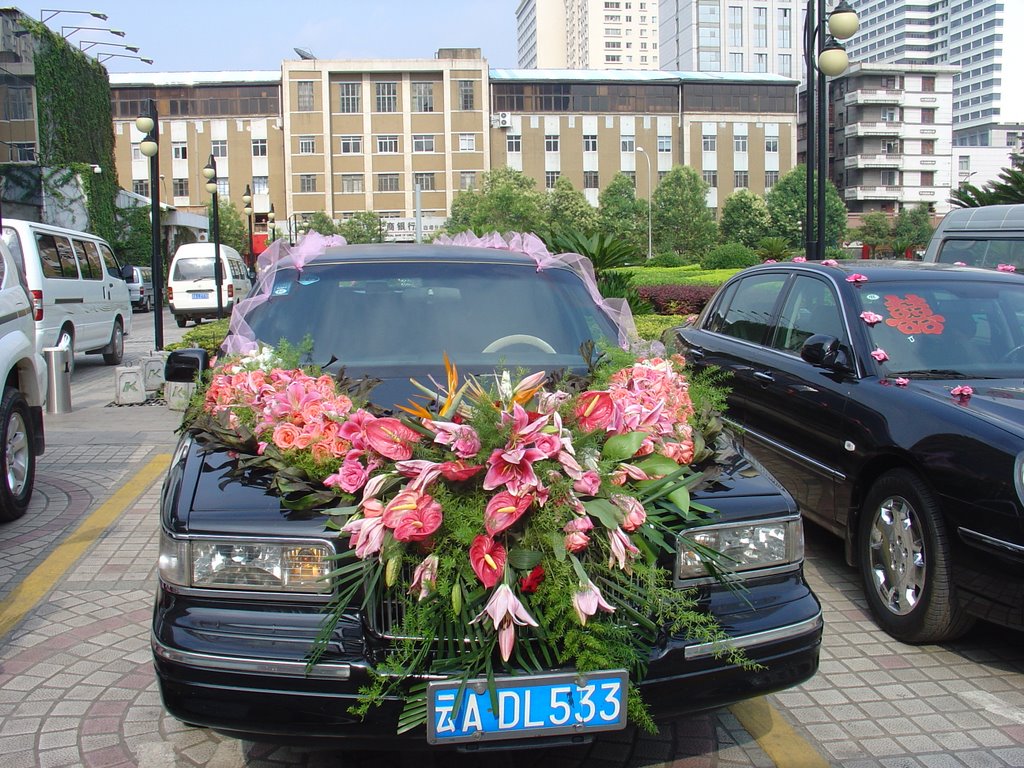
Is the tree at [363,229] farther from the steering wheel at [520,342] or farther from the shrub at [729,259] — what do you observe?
the steering wheel at [520,342]

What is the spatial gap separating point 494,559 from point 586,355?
138cm

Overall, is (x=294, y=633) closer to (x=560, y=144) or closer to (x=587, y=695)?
(x=587, y=695)

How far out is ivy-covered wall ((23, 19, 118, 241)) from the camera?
39.0 metres

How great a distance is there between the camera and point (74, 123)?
135 ft

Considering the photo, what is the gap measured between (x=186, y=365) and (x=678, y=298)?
13.5m

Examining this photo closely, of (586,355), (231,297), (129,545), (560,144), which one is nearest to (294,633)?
(586,355)

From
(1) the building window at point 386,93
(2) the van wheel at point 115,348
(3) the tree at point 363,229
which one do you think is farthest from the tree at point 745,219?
(2) the van wheel at point 115,348

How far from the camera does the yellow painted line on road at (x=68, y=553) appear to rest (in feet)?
15.2

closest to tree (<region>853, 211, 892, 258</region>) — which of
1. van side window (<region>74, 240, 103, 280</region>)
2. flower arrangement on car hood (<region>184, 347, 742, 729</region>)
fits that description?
van side window (<region>74, 240, 103, 280</region>)

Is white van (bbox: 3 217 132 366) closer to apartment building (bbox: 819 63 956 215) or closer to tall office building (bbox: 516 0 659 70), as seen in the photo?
apartment building (bbox: 819 63 956 215)

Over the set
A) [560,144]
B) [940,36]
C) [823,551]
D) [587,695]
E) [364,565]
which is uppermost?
[940,36]

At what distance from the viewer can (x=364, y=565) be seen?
257cm

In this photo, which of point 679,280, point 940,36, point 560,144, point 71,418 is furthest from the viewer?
point 940,36

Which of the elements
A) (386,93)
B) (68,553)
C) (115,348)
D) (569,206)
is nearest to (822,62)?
(68,553)
